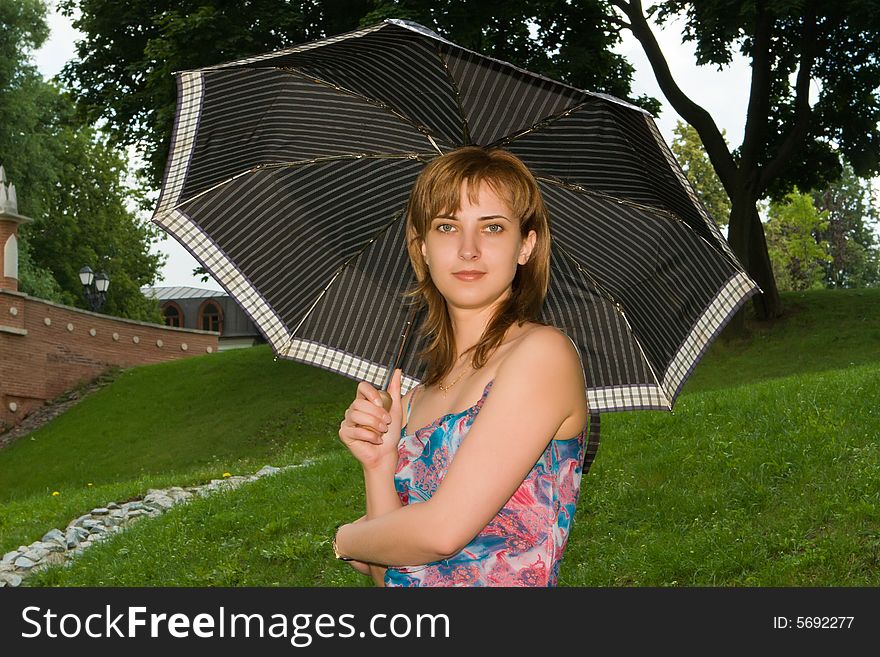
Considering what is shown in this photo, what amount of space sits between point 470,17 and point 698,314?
19943 millimetres

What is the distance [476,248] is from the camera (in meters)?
2.89

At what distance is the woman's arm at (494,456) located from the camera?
2520 mm

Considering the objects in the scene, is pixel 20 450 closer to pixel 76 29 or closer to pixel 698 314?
pixel 76 29

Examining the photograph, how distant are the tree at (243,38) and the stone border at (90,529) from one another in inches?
411

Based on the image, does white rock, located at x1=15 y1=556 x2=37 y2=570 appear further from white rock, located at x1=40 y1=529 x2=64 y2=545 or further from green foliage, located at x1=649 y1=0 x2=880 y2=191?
green foliage, located at x1=649 y1=0 x2=880 y2=191

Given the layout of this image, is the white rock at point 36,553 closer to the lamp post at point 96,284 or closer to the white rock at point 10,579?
the white rock at point 10,579

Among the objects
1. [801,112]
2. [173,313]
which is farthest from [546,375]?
[173,313]

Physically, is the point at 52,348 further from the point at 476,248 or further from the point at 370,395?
the point at 476,248

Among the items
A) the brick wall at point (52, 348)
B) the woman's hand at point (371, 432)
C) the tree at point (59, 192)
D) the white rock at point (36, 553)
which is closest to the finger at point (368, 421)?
the woman's hand at point (371, 432)

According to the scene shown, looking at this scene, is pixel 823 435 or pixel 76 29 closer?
pixel 823 435

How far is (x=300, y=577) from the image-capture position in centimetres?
969

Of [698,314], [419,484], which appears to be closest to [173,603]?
[419,484]

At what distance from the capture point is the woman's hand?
→ 2.85m

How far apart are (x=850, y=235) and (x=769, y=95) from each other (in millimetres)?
55219
